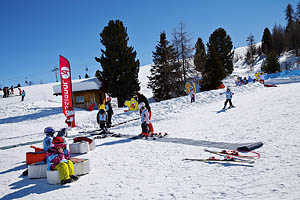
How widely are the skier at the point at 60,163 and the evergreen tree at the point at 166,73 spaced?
2553 cm

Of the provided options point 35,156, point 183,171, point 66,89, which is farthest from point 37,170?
point 66,89

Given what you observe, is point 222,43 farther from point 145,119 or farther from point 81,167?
point 81,167

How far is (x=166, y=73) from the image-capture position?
32.4 meters

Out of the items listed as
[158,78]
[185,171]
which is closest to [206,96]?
[158,78]

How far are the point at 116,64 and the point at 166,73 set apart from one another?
24.1 feet

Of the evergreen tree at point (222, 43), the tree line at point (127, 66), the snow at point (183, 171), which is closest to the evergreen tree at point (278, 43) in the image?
the evergreen tree at point (222, 43)

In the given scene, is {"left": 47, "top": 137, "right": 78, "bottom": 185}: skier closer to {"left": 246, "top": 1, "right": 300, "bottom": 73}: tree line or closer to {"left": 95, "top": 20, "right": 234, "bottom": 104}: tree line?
{"left": 95, "top": 20, "right": 234, "bottom": 104}: tree line

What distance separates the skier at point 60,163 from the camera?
17.6 ft

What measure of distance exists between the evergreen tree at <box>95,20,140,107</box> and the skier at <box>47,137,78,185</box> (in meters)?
24.0

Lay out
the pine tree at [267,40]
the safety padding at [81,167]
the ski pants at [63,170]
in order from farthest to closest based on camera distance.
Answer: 1. the pine tree at [267,40]
2. the safety padding at [81,167]
3. the ski pants at [63,170]

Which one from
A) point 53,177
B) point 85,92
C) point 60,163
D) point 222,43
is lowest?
point 53,177

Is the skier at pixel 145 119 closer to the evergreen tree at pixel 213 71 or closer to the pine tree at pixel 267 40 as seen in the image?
the evergreen tree at pixel 213 71

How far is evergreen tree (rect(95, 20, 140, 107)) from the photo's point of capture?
97.6ft

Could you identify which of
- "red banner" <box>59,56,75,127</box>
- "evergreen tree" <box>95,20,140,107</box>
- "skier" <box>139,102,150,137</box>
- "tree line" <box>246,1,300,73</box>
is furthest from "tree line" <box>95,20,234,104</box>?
"tree line" <box>246,1,300,73</box>
